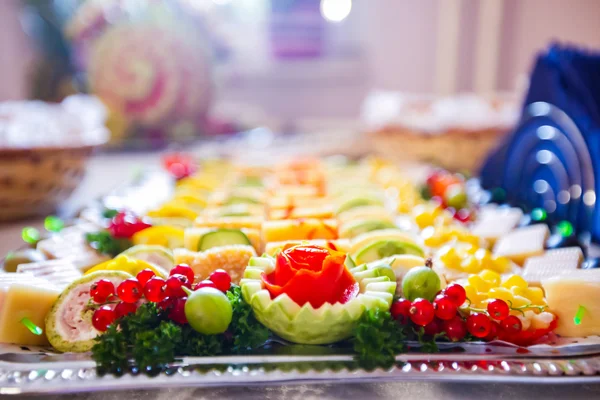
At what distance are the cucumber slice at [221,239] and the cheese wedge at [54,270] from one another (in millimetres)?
314

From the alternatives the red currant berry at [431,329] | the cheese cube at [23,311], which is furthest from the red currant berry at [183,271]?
the red currant berry at [431,329]

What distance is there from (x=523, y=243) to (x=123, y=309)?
1.09m

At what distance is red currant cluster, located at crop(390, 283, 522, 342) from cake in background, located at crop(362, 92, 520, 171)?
1.82 metres

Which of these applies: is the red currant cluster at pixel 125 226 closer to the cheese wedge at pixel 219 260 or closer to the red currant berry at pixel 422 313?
the cheese wedge at pixel 219 260

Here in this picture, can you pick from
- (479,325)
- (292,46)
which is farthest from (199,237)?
(292,46)

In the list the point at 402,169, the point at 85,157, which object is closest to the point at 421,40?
the point at 402,169

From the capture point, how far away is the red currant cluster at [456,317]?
1.05m

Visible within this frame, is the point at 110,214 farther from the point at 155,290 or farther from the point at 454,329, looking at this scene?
the point at 454,329

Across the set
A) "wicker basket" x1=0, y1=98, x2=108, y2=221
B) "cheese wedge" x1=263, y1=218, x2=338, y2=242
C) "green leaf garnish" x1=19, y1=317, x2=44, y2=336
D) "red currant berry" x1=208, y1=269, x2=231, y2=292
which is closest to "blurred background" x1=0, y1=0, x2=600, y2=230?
"wicker basket" x1=0, y1=98, x2=108, y2=221

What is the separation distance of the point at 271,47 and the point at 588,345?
4773mm

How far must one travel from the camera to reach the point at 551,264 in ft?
4.50

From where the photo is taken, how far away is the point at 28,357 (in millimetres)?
Result: 1014

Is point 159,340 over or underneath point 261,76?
underneath

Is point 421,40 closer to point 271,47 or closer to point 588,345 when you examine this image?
point 271,47
